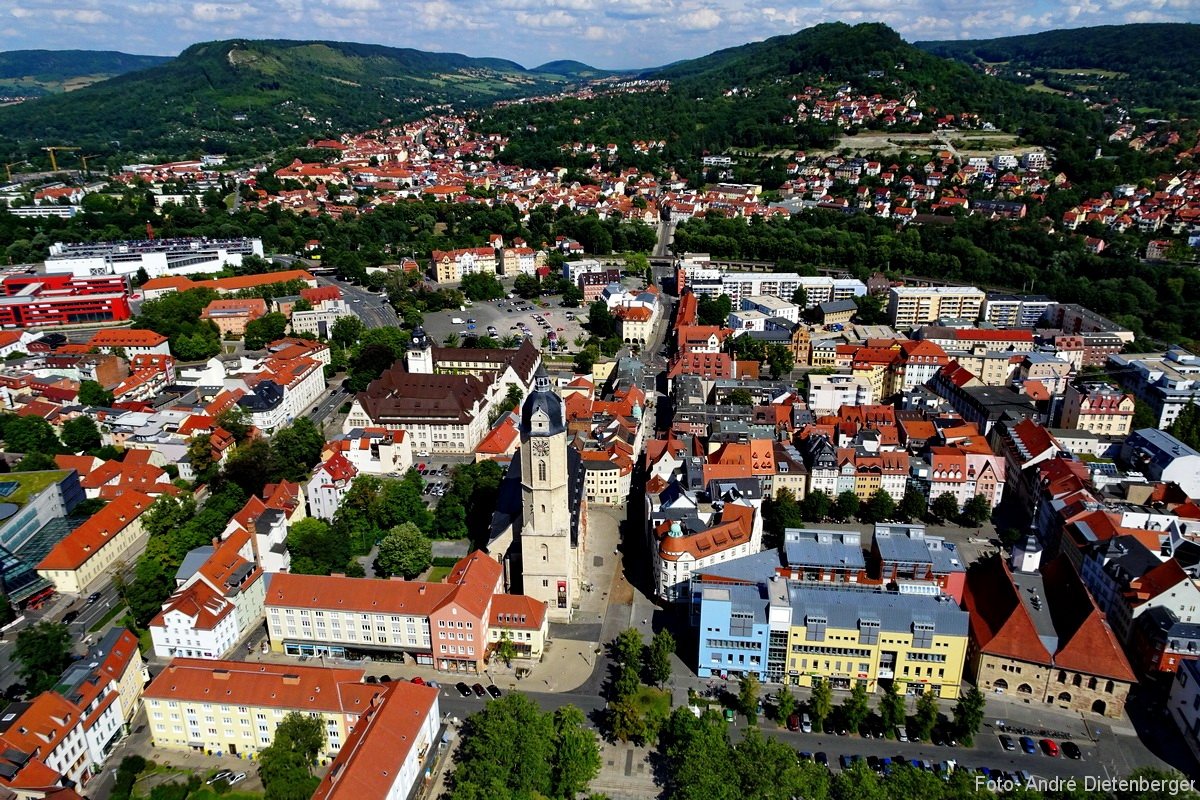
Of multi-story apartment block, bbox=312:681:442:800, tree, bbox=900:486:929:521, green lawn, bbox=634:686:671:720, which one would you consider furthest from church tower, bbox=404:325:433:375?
tree, bbox=900:486:929:521

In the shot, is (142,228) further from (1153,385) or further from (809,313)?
(1153,385)

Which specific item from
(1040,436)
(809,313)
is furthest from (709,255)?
(1040,436)

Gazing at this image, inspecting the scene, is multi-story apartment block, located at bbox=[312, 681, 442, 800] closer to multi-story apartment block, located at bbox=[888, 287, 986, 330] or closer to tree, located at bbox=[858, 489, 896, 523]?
tree, located at bbox=[858, 489, 896, 523]

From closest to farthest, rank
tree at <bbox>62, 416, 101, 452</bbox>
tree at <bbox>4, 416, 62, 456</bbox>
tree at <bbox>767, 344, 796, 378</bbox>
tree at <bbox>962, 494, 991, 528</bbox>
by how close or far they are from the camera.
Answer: tree at <bbox>962, 494, 991, 528</bbox>
tree at <bbox>4, 416, 62, 456</bbox>
tree at <bbox>62, 416, 101, 452</bbox>
tree at <bbox>767, 344, 796, 378</bbox>

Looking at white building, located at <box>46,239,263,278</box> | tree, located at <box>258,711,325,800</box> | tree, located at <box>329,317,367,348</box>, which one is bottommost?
tree, located at <box>258,711,325,800</box>

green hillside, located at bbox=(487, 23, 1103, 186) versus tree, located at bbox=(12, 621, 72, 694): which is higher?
green hillside, located at bbox=(487, 23, 1103, 186)

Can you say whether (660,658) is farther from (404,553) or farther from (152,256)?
(152,256)

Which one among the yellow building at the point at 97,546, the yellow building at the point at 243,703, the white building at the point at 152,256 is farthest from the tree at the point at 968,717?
the white building at the point at 152,256
